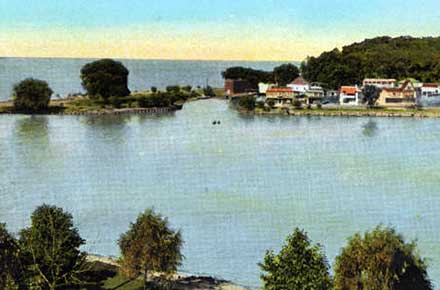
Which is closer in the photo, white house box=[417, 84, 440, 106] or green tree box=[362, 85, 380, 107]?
green tree box=[362, 85, 380, 107]

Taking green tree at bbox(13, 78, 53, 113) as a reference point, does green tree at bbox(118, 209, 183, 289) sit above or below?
below

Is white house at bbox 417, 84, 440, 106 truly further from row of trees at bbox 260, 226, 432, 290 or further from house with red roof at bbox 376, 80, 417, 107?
row of trees at bbox 260, 226, 432, 290

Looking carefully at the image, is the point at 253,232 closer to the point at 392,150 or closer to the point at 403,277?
the point at 403,277

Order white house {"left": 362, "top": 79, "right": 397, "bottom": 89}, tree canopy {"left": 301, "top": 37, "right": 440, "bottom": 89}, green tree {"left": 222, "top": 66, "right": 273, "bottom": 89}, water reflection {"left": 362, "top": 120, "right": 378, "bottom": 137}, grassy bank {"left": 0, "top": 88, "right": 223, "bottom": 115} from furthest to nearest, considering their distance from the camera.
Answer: green tree {"left": 222, "top": 66, "right": 273, "bottom": 89} < tree canopy {"left": 301, "top": 37, "right": 440, "bottom": 89} < white house {"left": 362, "top": 79, "right": 397, "bottom": 89} < grassy bank {"left": 0, "top": 88, "right": 223, "bottom": 115} < water reflection {"left": 362, "top": 120, "right": 378, "bottom": 137}

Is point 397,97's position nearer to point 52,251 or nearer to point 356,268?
point 356,268

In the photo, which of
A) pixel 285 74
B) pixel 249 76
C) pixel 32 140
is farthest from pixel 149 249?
pixel 249 76

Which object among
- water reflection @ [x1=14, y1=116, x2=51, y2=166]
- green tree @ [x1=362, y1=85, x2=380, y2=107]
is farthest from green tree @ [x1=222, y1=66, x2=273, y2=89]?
water reflection @ [x1=14, y1=116, x2=51, y2=166]

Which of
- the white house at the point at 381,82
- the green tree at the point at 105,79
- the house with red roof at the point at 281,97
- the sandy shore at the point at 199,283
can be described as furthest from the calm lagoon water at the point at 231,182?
the white house at the point at 381,82

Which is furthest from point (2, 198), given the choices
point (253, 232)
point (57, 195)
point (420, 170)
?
point (420, 170)
